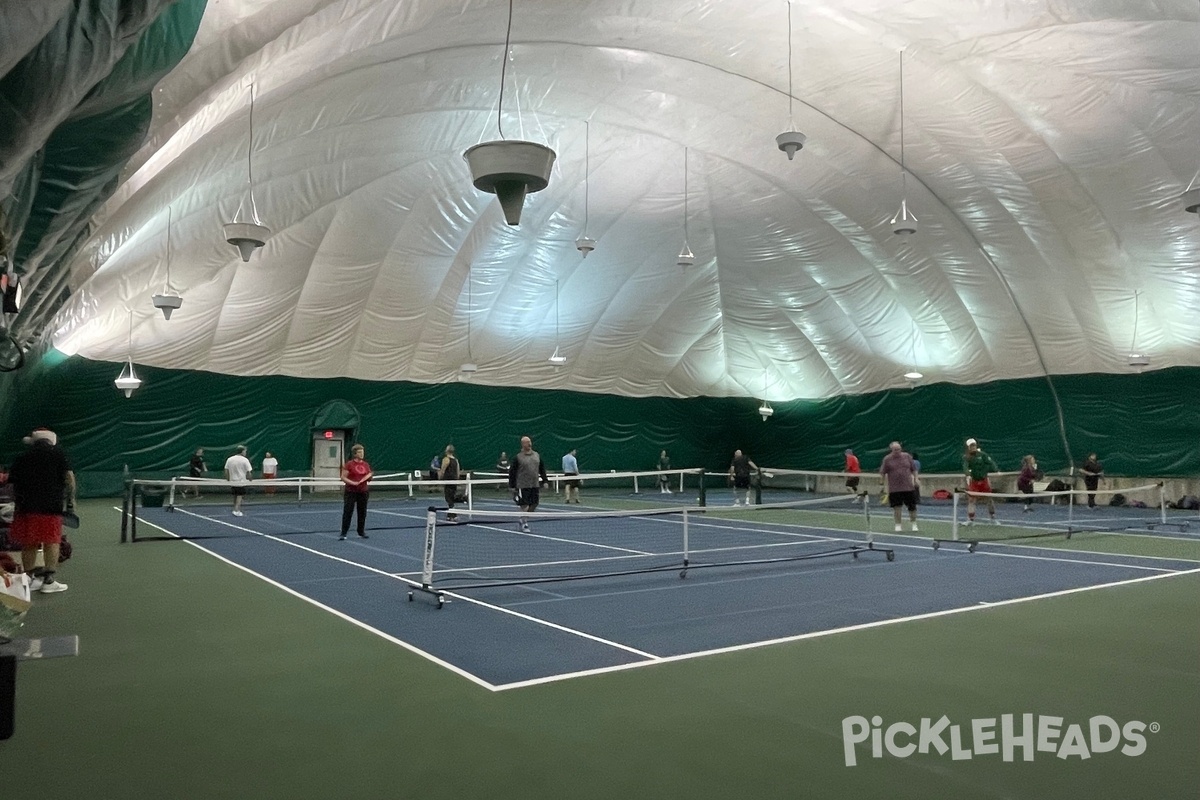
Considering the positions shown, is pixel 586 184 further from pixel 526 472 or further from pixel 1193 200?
pixel 1193 200

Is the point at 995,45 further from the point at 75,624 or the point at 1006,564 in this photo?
the point at 75,624

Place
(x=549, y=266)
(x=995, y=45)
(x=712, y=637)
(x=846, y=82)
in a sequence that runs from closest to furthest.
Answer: (x=712, y=637), (x=995, y=45), (x=846, y=82), (x=549, y=266)

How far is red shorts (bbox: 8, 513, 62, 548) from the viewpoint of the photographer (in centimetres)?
884

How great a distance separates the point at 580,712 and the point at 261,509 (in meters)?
19.2

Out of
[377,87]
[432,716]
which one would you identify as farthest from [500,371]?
[432,716]

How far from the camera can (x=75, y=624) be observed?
7781mm

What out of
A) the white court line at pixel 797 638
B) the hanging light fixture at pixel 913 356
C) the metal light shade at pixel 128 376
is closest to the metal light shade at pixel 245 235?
the white court line at pixel 797 638

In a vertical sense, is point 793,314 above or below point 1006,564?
above

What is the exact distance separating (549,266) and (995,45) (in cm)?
1568

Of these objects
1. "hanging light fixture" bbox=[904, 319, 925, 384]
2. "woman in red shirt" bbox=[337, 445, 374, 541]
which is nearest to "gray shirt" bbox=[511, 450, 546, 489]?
"woman in red shirt" bbox=[337, 445, 374, 541]

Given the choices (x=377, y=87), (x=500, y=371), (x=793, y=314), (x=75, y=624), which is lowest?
(x=75, y=624)

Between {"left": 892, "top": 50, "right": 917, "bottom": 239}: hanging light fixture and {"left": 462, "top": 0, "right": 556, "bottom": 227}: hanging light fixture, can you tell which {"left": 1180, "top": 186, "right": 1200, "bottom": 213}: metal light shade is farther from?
{"left": 462, "top": 0, "right": 556, "bottom": 227}: hanging light fixture

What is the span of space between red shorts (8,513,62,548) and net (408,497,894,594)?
371 cm

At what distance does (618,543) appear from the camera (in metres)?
14.4
